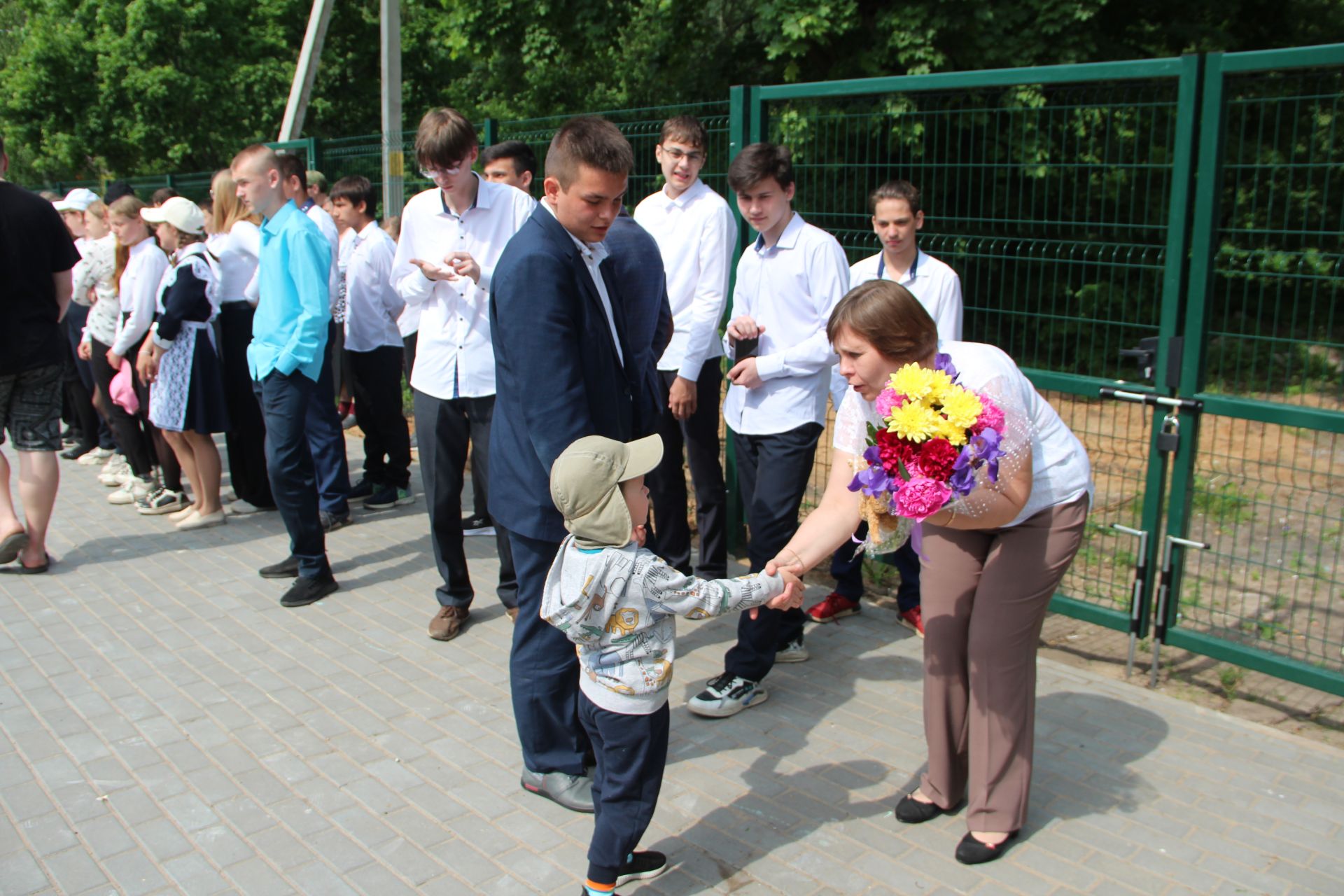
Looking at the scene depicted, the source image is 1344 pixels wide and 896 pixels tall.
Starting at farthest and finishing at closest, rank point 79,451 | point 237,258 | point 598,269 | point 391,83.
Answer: point 391,83
point 79,451
point 237,258
point 598,269

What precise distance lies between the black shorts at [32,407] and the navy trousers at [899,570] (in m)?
4.37

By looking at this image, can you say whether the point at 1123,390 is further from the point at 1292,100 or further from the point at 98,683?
the point at 98,683

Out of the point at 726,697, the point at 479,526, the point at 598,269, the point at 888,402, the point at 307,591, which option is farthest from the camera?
the point at 479,526

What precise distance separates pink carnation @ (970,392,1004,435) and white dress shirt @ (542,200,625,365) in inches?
47.2

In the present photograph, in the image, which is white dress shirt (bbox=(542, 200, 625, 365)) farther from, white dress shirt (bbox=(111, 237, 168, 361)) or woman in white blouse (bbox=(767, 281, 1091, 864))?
white dress shirt (bbox=(111, 237, 168, 361))

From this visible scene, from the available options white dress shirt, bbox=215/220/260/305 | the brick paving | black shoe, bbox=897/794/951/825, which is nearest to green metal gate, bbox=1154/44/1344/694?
the brick paving

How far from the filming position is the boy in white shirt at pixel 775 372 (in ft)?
14.5

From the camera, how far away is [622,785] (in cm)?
305

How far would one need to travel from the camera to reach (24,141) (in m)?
22.0

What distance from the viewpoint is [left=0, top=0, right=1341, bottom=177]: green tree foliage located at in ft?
42.3

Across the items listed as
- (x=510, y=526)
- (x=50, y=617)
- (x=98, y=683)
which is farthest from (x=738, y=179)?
(x=50, y=617)

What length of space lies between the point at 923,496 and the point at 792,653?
2213 mm

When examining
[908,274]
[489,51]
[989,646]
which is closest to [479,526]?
[908,274]

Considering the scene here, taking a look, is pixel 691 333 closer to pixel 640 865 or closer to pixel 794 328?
pixel 794 328
